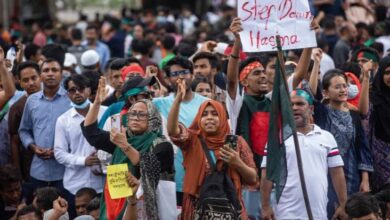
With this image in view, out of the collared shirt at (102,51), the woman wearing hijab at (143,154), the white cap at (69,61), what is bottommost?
the woman wearing hijab at (143,154)

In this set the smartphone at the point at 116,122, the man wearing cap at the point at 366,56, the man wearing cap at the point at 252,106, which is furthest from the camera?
the man wearing cap at the point at 366,56

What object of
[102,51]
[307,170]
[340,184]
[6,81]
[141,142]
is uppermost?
[102,51]

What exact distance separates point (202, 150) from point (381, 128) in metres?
2.48

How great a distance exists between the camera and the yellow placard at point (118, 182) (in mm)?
9219

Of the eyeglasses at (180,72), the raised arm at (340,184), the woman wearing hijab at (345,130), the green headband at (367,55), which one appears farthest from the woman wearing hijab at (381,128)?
the green headband at (367,55)

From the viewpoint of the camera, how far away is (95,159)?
452 inches

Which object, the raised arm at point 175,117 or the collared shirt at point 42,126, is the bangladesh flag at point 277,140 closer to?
the raised arm at point 175,117

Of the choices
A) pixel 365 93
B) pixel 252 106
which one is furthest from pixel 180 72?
pixel 365 93

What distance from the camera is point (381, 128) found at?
37.3ft

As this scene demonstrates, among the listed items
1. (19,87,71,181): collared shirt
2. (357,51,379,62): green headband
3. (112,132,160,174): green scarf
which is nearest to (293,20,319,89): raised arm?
(112,132,160,174): green scarf

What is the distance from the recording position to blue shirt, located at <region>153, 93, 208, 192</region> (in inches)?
420

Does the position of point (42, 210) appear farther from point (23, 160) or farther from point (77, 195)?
point (23, 160)

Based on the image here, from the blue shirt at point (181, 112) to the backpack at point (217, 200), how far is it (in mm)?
1205

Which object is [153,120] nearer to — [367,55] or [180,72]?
[180,72]
